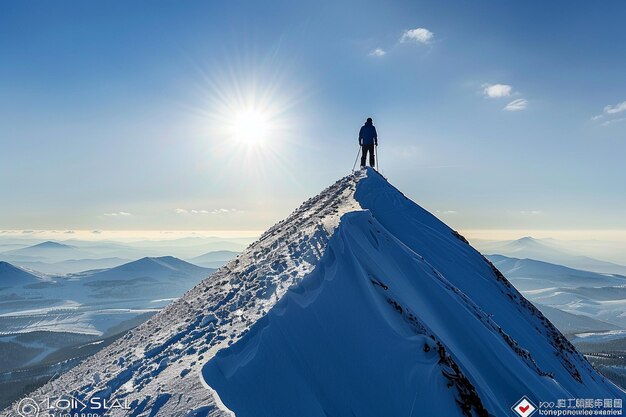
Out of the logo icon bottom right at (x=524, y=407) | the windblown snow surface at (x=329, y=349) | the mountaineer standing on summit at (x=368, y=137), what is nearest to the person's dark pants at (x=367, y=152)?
the mountaineer standing on summit at (x=368, y=137)

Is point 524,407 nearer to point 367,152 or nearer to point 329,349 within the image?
point 329,349

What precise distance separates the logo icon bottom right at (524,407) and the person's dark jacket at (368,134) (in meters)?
21.7

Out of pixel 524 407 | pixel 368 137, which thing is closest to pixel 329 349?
pixel 524 407

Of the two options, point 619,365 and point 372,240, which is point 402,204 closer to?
point 372,240

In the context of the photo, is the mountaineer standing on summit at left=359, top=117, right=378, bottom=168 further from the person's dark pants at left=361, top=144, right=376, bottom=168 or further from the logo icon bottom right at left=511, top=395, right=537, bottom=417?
the logo icon bottom right at left=511, top=395, right=537, bottom=417

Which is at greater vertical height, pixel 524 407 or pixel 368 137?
pixel 368 137

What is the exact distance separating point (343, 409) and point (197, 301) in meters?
8.34

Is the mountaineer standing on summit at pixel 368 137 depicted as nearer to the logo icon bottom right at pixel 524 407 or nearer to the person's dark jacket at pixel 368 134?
the person's dark jacket at pixel 368 134

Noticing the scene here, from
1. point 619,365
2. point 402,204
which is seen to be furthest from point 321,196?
point 619,365

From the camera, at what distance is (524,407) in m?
9.80

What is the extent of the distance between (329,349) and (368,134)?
22.9 meters

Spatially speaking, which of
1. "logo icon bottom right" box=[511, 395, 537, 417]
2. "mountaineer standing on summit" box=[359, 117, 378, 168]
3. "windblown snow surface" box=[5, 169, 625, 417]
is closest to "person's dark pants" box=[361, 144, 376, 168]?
"mountaineer standing on summit" box=[359, 117, 378, 168]

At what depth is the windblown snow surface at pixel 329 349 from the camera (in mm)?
7195

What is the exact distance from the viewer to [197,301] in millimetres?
13664
